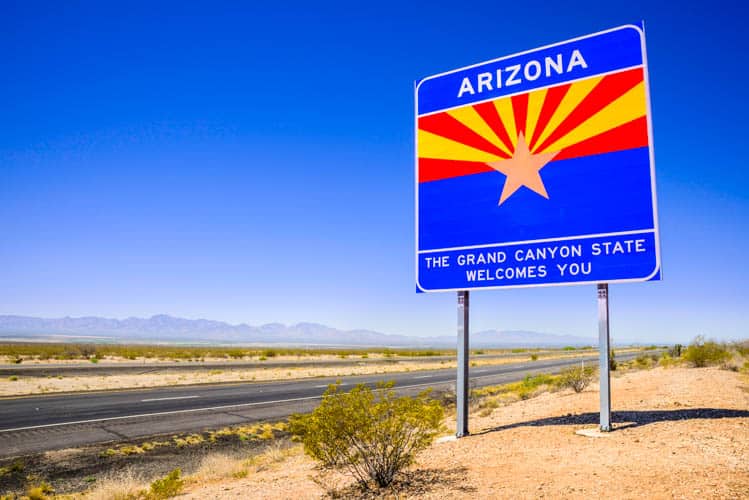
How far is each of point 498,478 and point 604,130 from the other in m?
5.90

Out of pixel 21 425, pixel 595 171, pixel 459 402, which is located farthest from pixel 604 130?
pixel 21 425

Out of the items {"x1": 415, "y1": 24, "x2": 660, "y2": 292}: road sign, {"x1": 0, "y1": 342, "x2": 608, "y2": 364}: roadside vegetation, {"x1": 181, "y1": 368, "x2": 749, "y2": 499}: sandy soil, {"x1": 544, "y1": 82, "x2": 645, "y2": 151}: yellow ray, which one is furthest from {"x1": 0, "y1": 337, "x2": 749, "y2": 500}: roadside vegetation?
{"x1": 0, "y1": 342, "x2": 608, "y2": 364}: roadside vegetation

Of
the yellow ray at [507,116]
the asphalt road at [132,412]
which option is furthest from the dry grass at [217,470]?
the yellow ray at [507,116]

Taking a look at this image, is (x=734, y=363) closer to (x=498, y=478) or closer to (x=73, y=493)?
(x=498, y=478)

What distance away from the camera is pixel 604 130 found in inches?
334

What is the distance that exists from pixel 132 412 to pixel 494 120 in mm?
15331

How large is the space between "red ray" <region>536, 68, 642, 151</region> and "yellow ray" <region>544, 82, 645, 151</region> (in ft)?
0.21

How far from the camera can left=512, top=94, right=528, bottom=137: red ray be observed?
9.20 metres

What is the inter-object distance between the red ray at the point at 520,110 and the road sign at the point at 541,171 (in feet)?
0.06

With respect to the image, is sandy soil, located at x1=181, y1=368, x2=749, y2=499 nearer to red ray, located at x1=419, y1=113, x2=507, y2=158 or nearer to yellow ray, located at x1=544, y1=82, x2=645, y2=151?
yellow ray, located at x1=544, y1=82, x2=645, y2=151

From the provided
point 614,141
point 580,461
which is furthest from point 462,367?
point 614,141

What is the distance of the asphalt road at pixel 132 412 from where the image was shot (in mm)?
13125

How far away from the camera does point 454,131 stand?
998 cm

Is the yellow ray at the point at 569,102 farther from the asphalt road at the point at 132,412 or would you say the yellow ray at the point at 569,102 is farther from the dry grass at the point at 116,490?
the asphalt road at the point at 132,412
